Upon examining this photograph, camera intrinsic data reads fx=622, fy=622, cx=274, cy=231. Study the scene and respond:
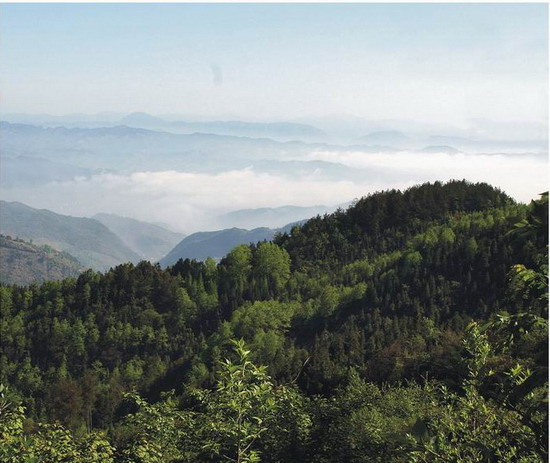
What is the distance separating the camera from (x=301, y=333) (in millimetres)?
117938

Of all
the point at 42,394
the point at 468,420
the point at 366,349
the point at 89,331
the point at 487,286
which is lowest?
the point at 42,394

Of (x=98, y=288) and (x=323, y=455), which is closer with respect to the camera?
(x=323, y=455)

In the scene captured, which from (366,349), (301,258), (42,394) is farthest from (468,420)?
(301,258)

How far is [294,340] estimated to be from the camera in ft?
374

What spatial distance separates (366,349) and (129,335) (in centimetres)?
6875

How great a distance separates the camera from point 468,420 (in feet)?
44.3

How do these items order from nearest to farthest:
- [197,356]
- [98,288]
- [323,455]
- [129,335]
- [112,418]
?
[323,455] < [112,418] < [197,356] < [129,335] < [98,288]

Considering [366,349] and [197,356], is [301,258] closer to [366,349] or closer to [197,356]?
[197,356]

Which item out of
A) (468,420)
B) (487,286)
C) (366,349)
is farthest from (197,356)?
(468,420)

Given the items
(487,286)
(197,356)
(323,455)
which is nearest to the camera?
(323,455)

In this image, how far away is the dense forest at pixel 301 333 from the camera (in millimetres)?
15031

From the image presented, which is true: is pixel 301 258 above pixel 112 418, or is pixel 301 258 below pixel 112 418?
above

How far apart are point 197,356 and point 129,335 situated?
26.5 m

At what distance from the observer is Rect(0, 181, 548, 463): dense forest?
15031 mm
